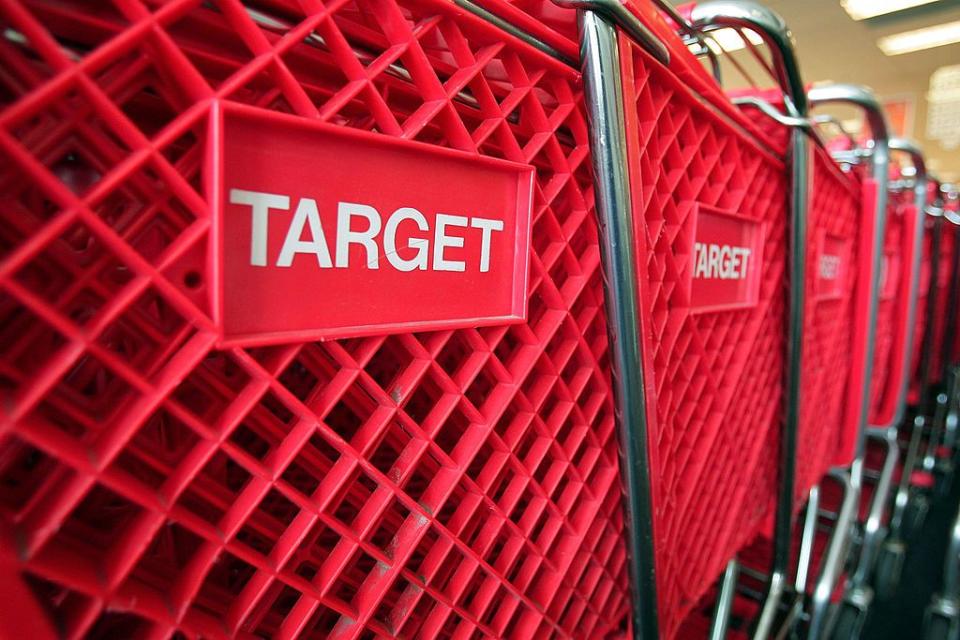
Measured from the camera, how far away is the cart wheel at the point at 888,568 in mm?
2305

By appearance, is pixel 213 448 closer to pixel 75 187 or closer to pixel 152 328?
pixel 152 328

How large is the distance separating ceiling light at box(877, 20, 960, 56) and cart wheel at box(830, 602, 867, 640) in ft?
20.2

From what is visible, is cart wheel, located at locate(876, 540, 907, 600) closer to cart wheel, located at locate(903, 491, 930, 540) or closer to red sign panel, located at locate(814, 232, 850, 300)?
cart wheel, located at locate(903, 491, 930, 540)

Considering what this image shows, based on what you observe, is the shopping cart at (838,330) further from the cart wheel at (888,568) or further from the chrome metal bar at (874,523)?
the cart wheel at (888,568)

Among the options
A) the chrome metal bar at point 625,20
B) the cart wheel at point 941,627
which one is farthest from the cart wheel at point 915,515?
the chrome metal bar at point 625,20

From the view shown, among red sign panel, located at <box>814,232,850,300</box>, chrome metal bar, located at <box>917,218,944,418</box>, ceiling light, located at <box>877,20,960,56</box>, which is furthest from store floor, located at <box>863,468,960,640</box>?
ceiling light, located at <box>877,20,960,56</box>

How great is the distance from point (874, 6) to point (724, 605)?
598 cm

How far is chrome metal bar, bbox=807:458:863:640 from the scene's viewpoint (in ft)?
5.28

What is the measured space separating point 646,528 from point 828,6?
617 centimetres

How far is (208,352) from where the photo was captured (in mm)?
457

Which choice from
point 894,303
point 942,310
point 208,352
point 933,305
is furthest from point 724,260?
point 942,310

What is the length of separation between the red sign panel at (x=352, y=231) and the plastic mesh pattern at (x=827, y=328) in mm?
1027

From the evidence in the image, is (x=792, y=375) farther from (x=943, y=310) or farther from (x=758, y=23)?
(x=943, y=310)

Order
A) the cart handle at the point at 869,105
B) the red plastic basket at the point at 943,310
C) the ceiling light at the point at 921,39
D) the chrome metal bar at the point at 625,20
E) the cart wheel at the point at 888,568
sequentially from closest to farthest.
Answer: the chrome metal bar at the point at 625,20 < the cart handle at the point at 869,105 < the cart wheel at the point at 888,568 < the red plastic basket at the point at 943,310 < the ceiling light at the point at 921,39
